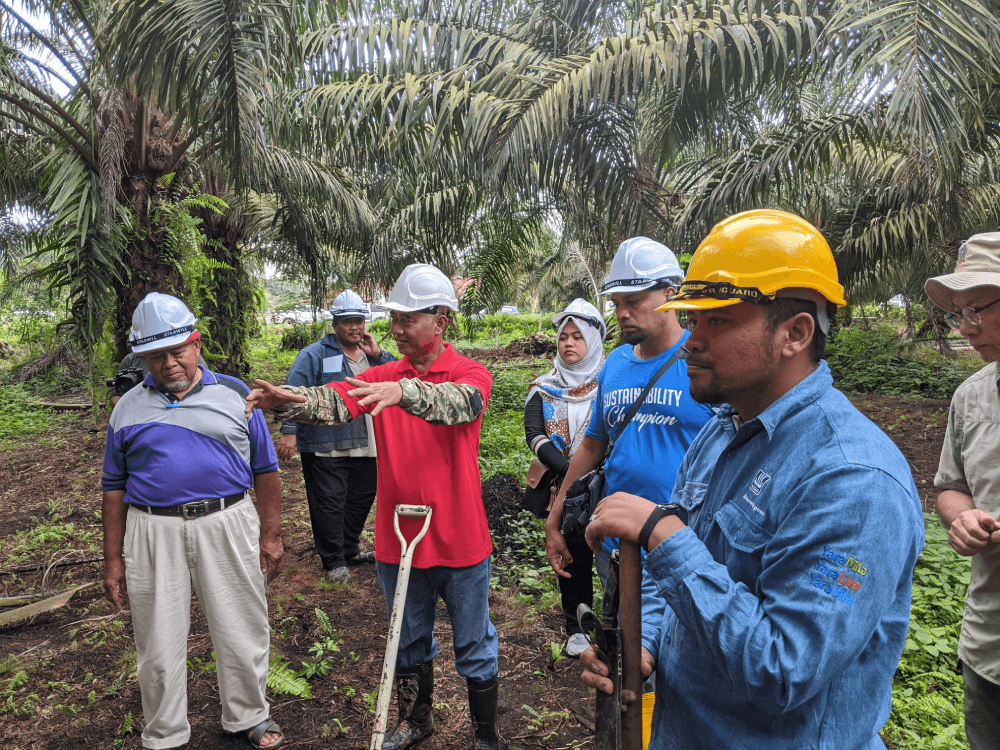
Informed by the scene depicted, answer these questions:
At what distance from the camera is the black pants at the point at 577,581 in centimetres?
343

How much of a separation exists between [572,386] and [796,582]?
2.90 meters

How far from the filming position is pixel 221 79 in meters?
4.39

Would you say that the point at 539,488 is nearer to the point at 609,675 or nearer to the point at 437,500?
the point at 437,500

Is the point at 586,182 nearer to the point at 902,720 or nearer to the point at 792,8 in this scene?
the point at 792,8

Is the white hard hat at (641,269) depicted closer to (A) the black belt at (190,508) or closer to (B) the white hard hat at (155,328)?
(B) the white hard hat at (155,328)

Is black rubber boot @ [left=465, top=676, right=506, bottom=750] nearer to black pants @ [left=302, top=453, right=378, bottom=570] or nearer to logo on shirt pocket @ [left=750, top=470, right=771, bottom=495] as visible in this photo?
logo on shirt pocket @ [left=750, top=470, right=771, bottom=495]

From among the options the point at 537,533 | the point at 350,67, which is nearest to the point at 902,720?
the point at 537,533

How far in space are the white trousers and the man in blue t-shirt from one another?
4.76 ft

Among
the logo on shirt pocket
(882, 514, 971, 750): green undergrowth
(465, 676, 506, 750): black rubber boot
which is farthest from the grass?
the logo on shirt pocket

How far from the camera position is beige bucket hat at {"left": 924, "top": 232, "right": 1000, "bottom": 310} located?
193 cm

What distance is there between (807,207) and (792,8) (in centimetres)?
375

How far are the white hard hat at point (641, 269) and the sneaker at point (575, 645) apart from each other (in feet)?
7.06

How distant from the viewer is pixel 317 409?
2346 mm

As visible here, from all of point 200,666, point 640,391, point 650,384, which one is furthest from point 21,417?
point 650,384
